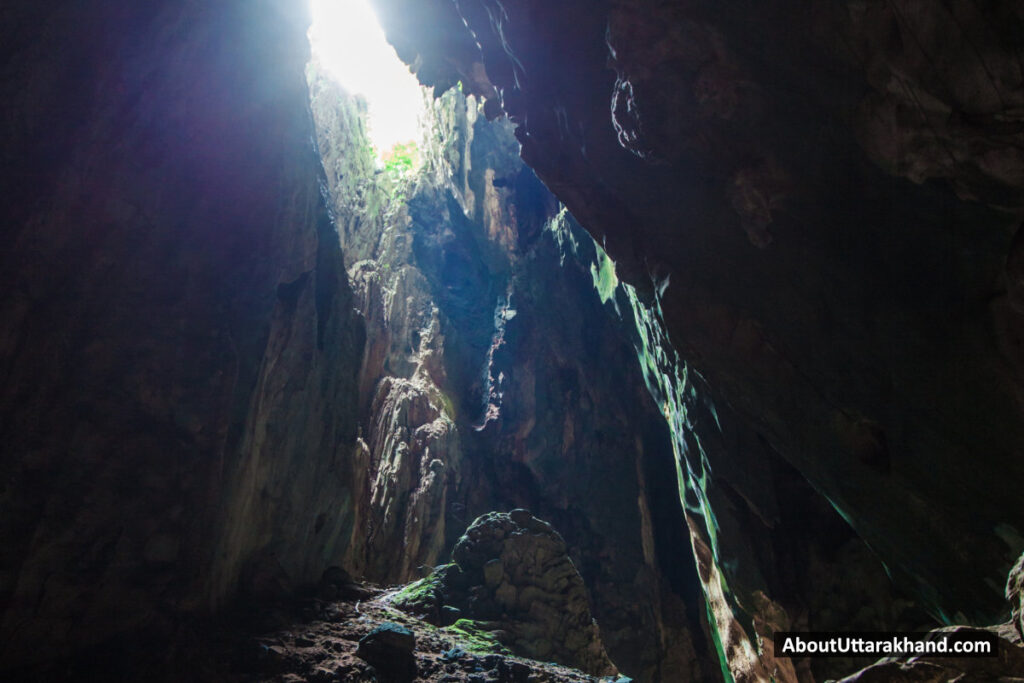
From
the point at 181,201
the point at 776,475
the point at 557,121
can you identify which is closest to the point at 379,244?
the point at 557,121

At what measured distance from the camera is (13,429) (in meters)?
5.45

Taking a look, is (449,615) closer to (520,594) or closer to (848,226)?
(520,594)

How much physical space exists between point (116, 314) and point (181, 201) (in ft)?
6.62

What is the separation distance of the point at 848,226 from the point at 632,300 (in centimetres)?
696

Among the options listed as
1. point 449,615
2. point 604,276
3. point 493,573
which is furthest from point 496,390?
point 449,615

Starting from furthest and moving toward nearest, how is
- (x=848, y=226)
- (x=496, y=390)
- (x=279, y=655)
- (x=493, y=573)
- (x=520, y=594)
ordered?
(x=496, y=390) → (x=493, y=573) → (x=520, y=594) → (x=848, y=226) → (x=279, y=655)

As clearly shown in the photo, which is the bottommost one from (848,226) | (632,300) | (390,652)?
(390,652)

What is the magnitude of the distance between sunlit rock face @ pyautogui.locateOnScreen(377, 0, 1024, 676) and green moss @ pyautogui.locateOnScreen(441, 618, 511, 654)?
20.6 ft

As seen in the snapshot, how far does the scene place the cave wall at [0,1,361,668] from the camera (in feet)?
18.5

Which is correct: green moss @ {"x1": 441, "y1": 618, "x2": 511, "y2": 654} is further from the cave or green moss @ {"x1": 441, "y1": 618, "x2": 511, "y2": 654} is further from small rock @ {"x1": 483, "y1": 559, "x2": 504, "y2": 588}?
small rock @ {"x1": 483, "y1": 559, "x2": 504, "y2": 588}

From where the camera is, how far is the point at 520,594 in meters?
11.1

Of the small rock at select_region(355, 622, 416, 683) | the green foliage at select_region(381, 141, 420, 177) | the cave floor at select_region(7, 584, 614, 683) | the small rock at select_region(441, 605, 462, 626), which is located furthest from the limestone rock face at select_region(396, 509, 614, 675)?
the green foliage at select_region(381, 141, 420, 177)

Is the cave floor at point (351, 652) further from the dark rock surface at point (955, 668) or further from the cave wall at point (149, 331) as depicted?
the dark rock surface at point (955, 668)

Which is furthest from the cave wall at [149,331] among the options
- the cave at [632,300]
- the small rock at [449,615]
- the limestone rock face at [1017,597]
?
the limestone rock face at [1017,597]
